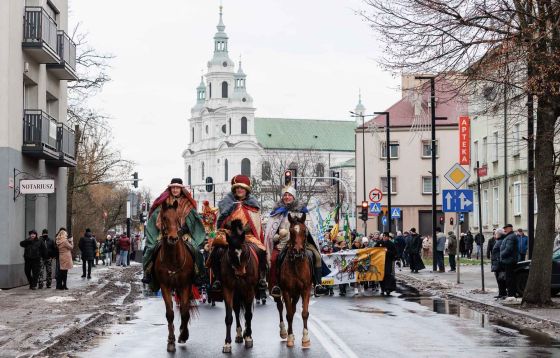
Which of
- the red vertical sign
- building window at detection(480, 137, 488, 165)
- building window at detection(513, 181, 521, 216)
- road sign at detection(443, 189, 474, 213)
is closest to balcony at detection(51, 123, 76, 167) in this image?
road sign at detection(443, 189, 474, 213)

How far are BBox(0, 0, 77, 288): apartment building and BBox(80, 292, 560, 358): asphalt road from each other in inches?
374

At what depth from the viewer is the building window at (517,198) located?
181 ft

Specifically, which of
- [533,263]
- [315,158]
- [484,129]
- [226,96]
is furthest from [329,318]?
[226,96]

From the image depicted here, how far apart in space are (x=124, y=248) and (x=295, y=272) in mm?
41325

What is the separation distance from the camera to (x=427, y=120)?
78.6 metres

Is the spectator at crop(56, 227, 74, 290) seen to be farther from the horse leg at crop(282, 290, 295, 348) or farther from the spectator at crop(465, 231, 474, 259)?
the spectator at crop(465, 231, 474, 259)

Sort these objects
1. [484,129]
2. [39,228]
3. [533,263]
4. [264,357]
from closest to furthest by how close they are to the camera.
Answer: [264,357] < [533,263] < [39,228] < [484,129]

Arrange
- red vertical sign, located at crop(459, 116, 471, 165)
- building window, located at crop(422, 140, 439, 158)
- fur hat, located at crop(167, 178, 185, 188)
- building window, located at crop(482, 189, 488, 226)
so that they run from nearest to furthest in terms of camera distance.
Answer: fur hat, located at crop(167, 178, 185, 188), red vertical sign, located at crop(459, 116, 471, 165), building window, located at crop(482, 189, 488, 226), building window, located at crop(422, 140, 439, 158)

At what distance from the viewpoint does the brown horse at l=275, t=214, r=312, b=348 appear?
47.9 feet

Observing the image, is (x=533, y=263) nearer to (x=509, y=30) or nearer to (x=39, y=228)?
(x=509, y=30)

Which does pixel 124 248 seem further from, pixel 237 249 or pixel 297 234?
pixel 237 249

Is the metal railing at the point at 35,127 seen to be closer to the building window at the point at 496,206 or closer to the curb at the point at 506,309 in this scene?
the curb at the point at 506,309

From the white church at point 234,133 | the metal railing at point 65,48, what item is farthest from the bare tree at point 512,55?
the white church at point 234,133

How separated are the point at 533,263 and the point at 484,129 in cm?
4060
